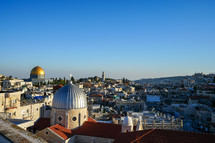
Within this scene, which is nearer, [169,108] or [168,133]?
[168,133]

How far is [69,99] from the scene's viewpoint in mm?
16875

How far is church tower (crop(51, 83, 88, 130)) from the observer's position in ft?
54.4

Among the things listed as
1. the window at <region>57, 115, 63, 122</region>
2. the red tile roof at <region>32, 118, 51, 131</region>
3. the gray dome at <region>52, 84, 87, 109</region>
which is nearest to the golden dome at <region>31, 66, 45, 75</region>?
the red tile roof at <region>32, 118, 51, 131</region>

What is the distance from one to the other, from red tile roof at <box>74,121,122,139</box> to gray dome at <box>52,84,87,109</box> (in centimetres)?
198

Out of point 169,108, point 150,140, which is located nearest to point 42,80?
point 169,108

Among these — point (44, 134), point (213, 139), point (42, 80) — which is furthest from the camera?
point (42, 80)

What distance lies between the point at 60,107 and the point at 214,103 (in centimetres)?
4013

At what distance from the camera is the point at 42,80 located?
7800 centimetres

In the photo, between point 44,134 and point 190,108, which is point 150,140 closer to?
point 44,134

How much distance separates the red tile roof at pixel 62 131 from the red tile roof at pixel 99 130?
2.49 feet

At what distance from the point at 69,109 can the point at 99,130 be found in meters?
3.31

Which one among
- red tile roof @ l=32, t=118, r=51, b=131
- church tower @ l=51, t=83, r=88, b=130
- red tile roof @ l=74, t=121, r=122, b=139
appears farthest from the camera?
red tile roof @ l=32, t=118, r=51, b=131

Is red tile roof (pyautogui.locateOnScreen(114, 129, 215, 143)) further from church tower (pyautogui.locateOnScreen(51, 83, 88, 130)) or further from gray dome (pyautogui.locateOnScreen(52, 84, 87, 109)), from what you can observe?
gray dome (pyautogui.locateOnScreen(52, 84, 87, 109))

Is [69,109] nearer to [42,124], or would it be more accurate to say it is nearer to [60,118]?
[60,118]
